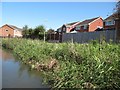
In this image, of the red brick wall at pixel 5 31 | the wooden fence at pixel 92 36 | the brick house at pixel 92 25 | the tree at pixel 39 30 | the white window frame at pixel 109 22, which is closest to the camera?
the wooden fence at pixel 92 36

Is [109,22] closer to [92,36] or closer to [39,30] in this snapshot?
[92,36]

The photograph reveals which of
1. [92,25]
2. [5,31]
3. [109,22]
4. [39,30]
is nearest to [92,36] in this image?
[109,22]

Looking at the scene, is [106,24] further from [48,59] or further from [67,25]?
[48,59]

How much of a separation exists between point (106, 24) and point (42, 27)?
15293mm

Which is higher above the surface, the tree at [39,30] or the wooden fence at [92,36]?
the tree at [39,30]

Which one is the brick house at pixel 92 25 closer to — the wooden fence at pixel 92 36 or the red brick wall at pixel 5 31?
the wooden fence at pixel 92 36

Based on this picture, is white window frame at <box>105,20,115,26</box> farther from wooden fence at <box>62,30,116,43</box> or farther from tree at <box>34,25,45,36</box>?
tree at <box>34,25,45,36</box>

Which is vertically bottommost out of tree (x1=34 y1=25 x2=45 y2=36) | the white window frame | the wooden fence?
the wooden fence

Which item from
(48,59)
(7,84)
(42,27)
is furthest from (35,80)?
(42,27)

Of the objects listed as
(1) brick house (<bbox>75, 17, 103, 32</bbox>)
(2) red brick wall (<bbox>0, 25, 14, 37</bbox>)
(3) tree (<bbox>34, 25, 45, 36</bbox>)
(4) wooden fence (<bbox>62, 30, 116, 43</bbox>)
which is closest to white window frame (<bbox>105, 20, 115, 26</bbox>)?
(4) wooden fence (<bbox>62, 30, 116, 43</bbox>)

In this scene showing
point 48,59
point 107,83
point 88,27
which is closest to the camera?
point 107,83

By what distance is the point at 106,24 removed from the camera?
4303 cm

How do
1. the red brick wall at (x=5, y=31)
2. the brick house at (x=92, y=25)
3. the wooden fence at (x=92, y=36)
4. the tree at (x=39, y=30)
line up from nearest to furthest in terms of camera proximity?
1. the wooden fence at (x=92, y=36)
2. the tree at (x=39, y=30)
3. the brick house at (x=92, y=25)
4. the red brick wall at (x=5, y=31)

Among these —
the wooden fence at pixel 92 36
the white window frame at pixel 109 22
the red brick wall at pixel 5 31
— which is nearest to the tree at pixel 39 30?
the wooden fence at pixel 92 36
